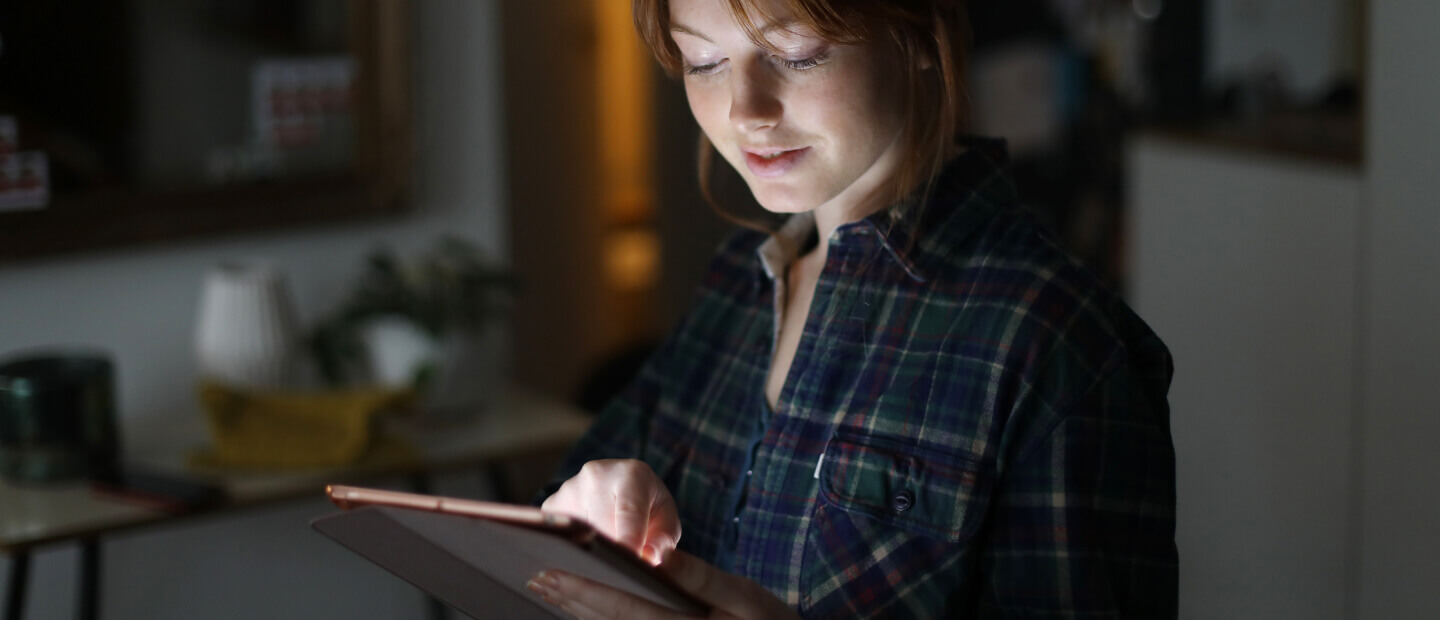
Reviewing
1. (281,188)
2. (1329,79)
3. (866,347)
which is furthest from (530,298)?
(866,347)

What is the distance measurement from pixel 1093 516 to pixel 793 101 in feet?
1.10

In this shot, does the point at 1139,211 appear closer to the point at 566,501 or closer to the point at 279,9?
the point at 279,9

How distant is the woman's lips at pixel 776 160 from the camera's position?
0.94 meters

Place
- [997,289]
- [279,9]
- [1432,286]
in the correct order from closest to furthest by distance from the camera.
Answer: [997,289]
[1432,286]
[279,9]

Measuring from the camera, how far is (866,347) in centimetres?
99

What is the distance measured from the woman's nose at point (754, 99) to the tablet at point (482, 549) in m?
0.32

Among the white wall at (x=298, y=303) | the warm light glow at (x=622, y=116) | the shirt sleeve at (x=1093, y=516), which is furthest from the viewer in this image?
the warm light glow at (x=622, y=116)

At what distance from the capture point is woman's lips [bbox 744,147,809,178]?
942 millimetres

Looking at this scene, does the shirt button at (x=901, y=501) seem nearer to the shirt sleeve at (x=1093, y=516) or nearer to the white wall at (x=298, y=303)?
the shirt sleeve at (x=1093, y=516)

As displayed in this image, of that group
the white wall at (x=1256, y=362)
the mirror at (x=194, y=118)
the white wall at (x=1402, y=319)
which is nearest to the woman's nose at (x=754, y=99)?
the white wall at (x=1402, y=319)

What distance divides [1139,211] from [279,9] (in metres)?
1.44

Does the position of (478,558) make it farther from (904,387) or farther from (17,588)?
(17,588)

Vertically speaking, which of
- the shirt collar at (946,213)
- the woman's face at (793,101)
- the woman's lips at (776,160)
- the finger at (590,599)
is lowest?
the finger at (590,599)

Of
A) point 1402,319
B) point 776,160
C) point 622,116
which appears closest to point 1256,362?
point 1402,319
